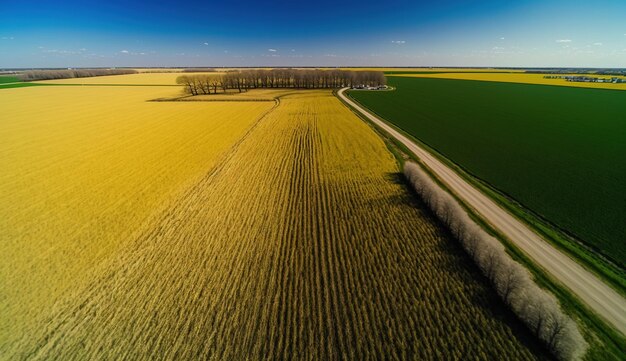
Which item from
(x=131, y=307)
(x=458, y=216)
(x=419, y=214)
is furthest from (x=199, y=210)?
(x=458, y=216)

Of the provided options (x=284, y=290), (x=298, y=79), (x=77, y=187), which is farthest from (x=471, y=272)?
(x=298, y=79)

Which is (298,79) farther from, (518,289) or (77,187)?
(518,289)

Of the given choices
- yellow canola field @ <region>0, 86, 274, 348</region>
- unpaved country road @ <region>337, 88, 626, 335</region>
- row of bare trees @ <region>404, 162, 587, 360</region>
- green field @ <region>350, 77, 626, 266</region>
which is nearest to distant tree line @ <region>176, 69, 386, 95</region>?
green field @ <region>350, 77, 626, 266</region>

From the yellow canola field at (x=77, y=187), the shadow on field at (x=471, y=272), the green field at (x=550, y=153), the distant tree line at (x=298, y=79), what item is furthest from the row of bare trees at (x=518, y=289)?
the distant tree line at (x=298, y=79)

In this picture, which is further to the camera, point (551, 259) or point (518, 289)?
point (551, 259)

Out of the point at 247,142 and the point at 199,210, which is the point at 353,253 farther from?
the point at 247,142

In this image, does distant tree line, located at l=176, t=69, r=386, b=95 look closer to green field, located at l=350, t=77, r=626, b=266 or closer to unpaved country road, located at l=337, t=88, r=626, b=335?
green field, located at l=350, t=77, r=626, b=266
